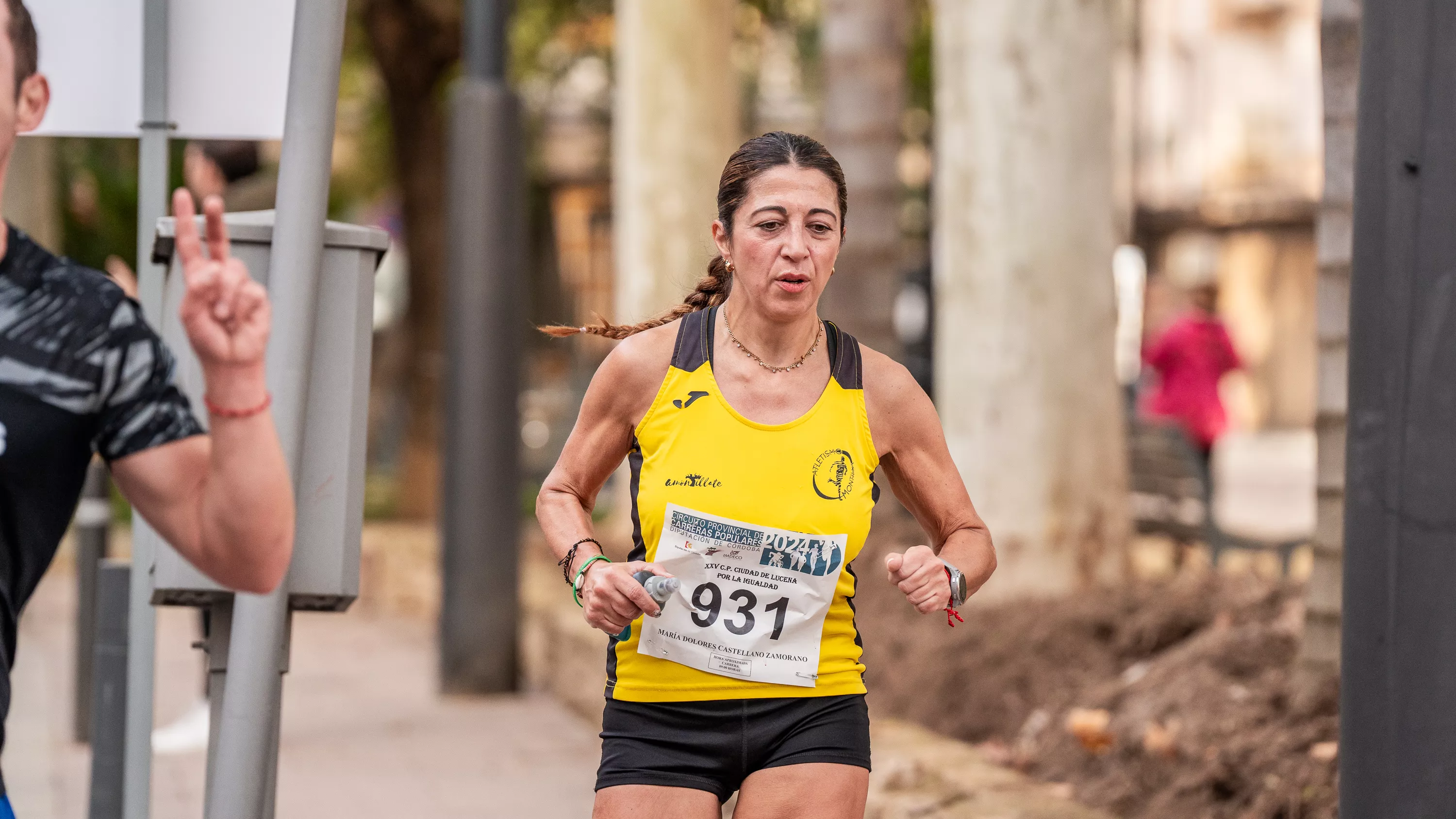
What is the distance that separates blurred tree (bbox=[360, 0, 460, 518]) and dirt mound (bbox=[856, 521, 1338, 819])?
26.8ft

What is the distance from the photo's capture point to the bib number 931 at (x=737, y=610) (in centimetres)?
295

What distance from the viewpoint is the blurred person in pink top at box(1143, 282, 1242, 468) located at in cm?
1223

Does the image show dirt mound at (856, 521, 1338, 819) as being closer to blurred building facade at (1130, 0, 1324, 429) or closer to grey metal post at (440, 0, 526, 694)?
grey metal post at (440, 0, 526, 694)

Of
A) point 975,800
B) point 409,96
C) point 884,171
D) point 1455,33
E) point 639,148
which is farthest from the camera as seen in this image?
point 409,96

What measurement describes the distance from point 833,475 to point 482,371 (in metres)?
5.68

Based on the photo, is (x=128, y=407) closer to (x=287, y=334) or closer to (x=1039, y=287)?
(x=287, y=334)

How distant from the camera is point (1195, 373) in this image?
1233 cm

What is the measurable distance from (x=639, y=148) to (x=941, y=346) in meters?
3.20

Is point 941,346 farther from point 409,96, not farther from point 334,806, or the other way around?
point 409,96

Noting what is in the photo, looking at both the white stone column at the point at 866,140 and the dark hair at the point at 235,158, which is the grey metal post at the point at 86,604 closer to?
the dark hair at the point at 235,158

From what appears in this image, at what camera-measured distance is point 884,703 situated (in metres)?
6.41

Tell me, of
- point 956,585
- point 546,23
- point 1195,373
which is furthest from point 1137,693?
point 546,23

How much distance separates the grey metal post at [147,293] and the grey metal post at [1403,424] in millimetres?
2229

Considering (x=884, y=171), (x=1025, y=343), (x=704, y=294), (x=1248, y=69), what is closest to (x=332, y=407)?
(x=704, y=294)
